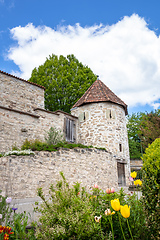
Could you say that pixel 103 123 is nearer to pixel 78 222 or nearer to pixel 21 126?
pixel 21 126

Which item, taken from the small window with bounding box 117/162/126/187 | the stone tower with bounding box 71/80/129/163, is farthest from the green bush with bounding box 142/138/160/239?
the small window with bounding box 117/162/126/187

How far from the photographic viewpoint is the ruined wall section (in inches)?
494

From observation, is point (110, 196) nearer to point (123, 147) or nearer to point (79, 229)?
point (79, 229)

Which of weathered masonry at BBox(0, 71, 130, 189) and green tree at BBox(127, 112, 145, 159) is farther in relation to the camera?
green tree at BBox(127, 112, 145, 159)

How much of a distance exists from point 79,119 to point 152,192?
12.9 metres

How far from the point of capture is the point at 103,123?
1423 centimetres

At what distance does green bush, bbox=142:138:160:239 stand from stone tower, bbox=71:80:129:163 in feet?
36.8

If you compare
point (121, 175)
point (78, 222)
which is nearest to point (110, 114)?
point (121, 175)

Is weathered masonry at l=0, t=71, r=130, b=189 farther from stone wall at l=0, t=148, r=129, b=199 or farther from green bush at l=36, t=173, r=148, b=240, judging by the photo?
green bush at l=36, t=173, r=148, b=240

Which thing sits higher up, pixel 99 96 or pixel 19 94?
pixel 99 96

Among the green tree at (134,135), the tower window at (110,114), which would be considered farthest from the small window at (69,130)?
the green tree at (134,135)

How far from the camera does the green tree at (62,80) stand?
20766 millimetres

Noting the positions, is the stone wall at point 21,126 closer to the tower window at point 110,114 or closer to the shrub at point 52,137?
the shrub at point 52,137

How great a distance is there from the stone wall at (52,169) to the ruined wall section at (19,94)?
5.13m
